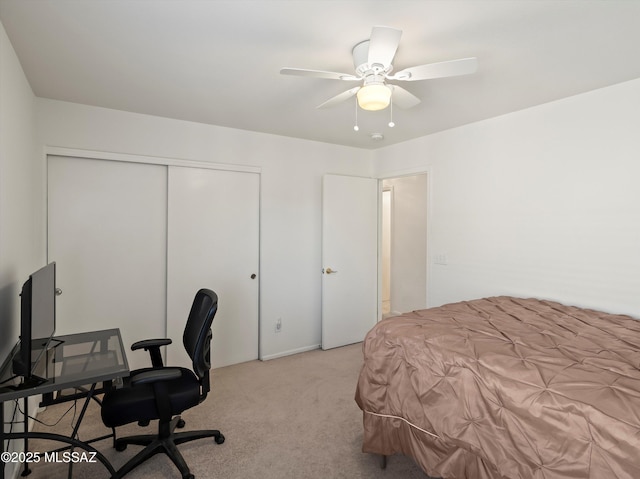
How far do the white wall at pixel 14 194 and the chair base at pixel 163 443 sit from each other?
1.80ft

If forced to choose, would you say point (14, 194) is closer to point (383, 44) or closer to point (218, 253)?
point (218, 253)

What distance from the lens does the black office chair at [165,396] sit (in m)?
1.84

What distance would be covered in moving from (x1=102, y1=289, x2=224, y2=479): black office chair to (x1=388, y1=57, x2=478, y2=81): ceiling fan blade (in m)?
1.67

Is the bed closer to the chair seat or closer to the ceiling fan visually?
the chair seat

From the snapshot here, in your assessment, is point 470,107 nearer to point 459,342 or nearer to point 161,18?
point 459,342

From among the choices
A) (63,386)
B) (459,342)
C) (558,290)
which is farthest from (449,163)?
(63,386)

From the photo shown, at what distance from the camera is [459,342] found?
180 centimetres

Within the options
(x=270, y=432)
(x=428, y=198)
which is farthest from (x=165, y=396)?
(x=428, y=198)

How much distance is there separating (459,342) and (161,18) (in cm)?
219

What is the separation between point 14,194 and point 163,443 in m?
1.70

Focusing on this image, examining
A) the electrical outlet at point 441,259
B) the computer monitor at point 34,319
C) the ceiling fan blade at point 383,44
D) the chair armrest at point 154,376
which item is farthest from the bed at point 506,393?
A: the computer monitor at point 34,319

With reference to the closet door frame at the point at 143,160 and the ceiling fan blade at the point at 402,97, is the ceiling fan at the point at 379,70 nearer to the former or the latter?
the ceiling fan blade at the point at 402,97

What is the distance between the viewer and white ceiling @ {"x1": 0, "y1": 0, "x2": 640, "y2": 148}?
5.37 feet

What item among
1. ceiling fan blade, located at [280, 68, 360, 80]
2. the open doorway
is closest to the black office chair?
ceiling fan blade, located at [280, 68, 360, 80]
